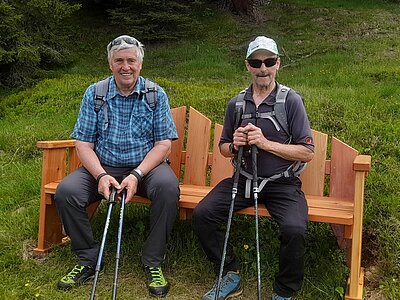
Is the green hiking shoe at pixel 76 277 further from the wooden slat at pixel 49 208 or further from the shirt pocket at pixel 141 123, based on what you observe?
the shirt pocket at pixel 141 123

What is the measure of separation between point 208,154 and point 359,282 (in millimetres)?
1634

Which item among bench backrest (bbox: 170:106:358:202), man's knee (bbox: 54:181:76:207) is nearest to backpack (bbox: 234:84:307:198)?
bench backrest (bbox: 170:106:358:202)

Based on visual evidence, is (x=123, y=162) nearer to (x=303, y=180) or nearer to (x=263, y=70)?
(x=263, y=70)

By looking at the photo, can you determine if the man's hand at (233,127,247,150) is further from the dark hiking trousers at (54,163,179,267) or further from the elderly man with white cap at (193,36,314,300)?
the dark hiking trousers at (54,163,179,267)

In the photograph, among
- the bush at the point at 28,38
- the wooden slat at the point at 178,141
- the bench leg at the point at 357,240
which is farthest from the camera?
the bush at the point at 28,38

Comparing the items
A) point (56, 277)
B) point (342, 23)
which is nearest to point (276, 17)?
point (342, 23)

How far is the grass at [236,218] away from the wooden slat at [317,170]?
1.06 feet

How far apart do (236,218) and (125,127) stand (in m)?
1.18

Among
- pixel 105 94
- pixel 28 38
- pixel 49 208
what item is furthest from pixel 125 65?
pixel 28 38

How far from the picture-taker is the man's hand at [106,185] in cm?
376

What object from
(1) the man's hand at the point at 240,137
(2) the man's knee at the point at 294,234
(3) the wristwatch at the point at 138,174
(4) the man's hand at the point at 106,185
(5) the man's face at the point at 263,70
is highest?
(5) the man's face at the point at 263,70

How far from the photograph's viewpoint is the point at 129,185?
12.5ft

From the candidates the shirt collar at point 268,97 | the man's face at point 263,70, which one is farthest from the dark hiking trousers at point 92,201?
the man's face at point 263,70

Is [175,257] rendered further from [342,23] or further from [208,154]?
[342,23]
